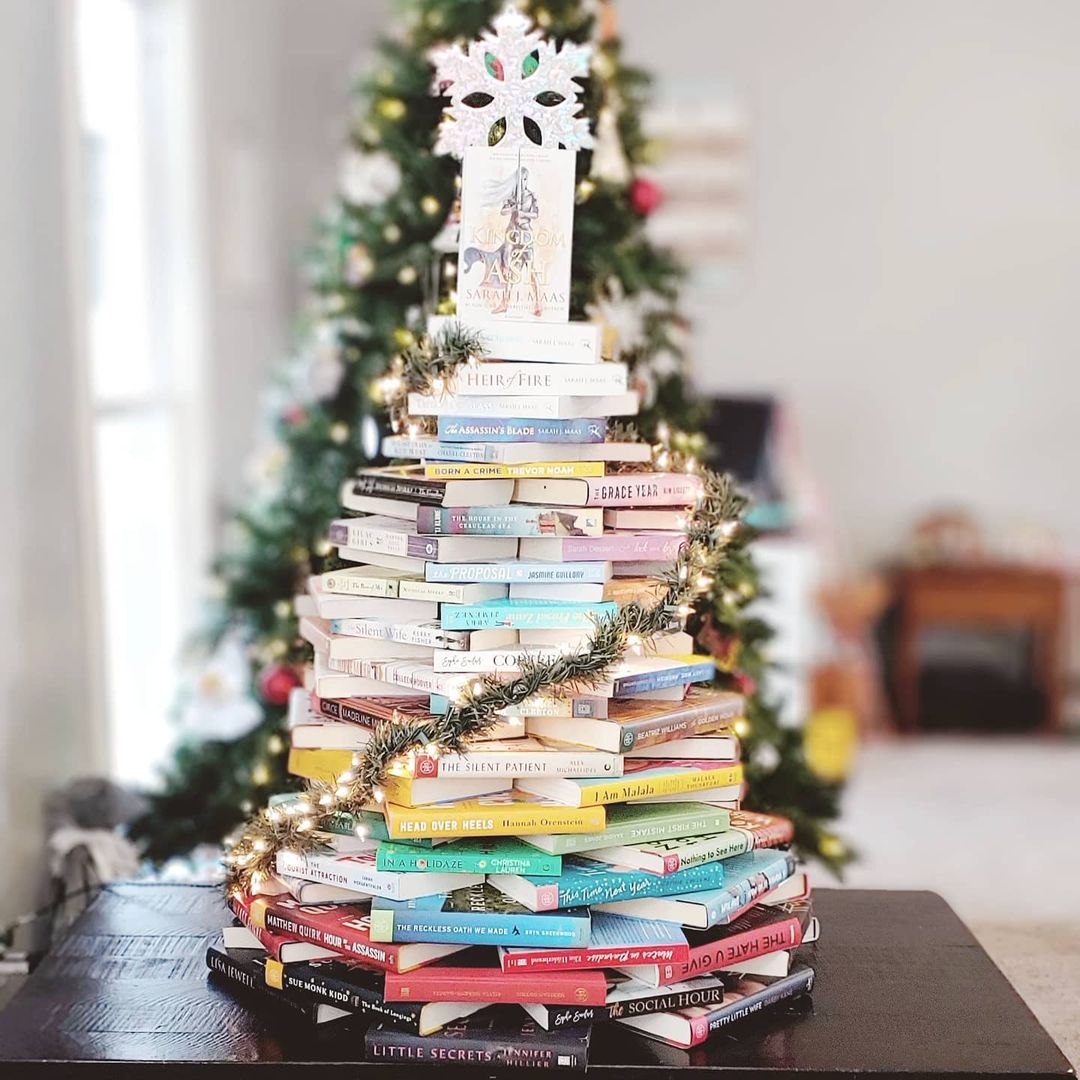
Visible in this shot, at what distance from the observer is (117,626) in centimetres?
315

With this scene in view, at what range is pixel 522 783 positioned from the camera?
4.87 ft

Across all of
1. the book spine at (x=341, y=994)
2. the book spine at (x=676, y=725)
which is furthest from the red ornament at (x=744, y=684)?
the book spine at (x=341, y=994)

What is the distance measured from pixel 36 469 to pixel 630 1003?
1.42 metres

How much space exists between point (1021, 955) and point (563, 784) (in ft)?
2.44

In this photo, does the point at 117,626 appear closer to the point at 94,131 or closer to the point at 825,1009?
the point at 94,131

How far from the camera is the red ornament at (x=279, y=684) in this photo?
2355mm

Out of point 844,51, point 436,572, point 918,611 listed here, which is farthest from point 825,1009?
point 844,51

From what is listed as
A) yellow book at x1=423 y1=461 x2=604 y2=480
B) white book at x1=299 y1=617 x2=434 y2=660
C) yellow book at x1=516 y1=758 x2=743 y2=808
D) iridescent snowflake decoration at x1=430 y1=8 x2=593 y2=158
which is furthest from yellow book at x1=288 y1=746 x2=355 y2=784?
iridescent snowflake decoration at x1=430 y1=8 x2=593 y2=158

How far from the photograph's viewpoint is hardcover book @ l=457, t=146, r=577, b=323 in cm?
159

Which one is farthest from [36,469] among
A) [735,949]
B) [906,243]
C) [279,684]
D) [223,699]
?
[906,243]

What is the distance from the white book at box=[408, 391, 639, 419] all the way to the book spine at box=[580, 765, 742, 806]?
0.38 meters

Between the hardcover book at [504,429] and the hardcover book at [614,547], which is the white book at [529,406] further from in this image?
the hardcover book at [614,547]

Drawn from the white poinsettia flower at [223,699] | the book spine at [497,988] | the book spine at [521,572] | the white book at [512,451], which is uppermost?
the white book at [512,451]

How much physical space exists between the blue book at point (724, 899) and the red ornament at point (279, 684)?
3.20ft
